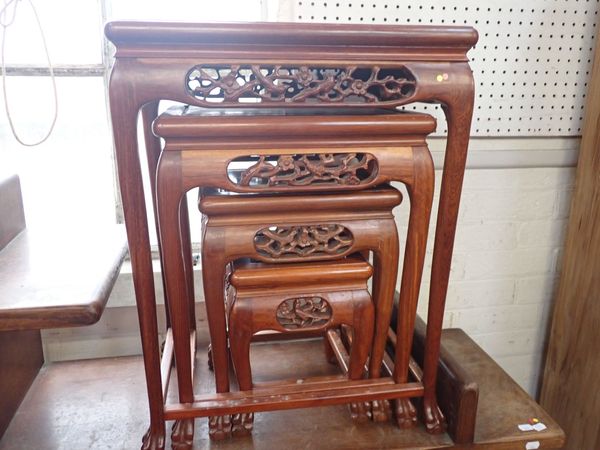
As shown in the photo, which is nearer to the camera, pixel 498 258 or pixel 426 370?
pixel 426 370

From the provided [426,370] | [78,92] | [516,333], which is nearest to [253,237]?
[426,370]

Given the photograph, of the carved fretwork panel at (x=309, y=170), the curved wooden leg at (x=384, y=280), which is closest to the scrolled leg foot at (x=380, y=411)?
the curved wooden leg at (x=384, y=280)

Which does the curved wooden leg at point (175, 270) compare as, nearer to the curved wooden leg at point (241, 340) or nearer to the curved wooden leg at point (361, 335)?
the curved wooden leg at point (241, 340)

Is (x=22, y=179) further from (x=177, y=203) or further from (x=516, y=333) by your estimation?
(x=516, y=333)

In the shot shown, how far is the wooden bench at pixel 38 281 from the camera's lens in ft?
2.54

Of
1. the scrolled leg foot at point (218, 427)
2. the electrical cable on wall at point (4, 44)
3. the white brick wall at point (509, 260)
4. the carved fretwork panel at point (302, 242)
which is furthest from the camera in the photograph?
the white brick wall at point (509, 260)

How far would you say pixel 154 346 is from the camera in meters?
0.79

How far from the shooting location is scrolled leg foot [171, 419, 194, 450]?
850 millimetres

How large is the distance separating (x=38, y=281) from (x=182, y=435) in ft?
1.20

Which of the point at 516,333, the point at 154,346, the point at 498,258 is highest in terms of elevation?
the point at 154,346

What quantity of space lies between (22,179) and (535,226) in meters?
1.38

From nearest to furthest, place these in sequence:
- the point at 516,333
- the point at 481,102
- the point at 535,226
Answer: the point at 481,102 < the point at 535,226 < the point at 516,333

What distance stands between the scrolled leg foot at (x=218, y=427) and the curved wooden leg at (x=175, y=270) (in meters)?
0.04

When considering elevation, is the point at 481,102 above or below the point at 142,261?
above
